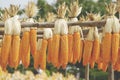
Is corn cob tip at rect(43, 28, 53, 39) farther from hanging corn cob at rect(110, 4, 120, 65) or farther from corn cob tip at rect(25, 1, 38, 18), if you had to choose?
hanging corn cob at rect(110, 4, 120, 65)

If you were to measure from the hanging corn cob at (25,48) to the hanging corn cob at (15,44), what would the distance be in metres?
0.12

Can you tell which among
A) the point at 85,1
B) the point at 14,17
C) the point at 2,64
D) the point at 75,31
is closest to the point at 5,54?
the point at 2,64

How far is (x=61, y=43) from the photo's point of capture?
6.20 meters

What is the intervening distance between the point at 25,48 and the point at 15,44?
19 centimetres

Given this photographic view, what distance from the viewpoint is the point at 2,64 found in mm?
5961

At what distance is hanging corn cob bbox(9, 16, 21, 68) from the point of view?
19.6 ft

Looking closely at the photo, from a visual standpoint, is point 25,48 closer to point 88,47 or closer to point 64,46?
point 64,46

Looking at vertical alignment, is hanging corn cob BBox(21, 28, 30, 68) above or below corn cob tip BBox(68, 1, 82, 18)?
below

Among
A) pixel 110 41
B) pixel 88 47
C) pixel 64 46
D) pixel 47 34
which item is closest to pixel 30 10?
pixel 47 34

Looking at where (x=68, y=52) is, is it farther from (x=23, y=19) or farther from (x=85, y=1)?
(x=85, y=1)

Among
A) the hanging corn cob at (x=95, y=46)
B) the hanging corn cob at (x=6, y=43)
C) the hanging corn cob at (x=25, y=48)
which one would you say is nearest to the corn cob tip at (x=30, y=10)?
the hanging corn cob at (x=25, y=48)

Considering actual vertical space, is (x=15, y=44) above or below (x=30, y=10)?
below

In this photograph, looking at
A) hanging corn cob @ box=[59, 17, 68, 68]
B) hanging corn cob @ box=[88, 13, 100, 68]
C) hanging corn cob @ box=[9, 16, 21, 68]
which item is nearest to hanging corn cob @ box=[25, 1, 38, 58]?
hanging corn cob @ box=[9, 16, 21, 68]

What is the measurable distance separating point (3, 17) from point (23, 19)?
0.39 metres
